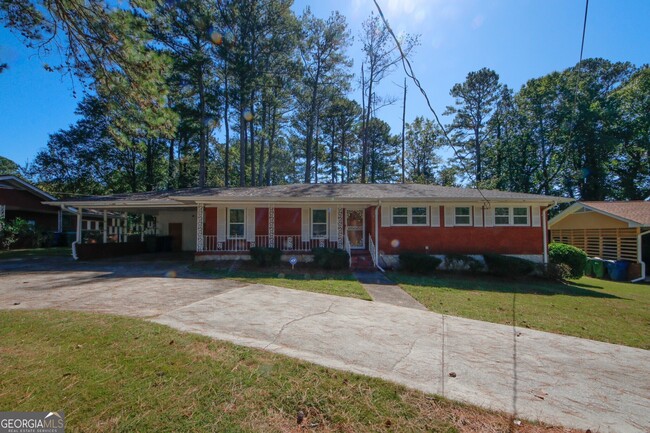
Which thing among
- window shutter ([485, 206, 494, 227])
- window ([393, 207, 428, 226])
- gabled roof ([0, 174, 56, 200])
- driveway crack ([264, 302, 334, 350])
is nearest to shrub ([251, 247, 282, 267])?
window ([393, 207, 428, 226])

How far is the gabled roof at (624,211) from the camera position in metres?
13.8

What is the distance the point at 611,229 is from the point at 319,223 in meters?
14.9

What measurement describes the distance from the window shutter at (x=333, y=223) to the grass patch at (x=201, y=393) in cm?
1074

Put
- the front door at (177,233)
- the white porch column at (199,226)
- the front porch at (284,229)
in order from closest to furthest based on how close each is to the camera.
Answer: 1. the white porch column at (199,226)
2. the front porch at (284,229)
3. the front door at (177,233)

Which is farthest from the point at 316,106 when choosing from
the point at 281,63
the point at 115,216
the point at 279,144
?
the point at 115,216

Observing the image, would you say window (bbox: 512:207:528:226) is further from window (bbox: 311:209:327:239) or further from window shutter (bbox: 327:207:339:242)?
window (bbox: 311:209:327:239)

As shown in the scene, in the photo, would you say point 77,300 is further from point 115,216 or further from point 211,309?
point 115,216

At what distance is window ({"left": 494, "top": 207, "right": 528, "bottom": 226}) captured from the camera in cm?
1327

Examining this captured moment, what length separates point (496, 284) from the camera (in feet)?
34.1

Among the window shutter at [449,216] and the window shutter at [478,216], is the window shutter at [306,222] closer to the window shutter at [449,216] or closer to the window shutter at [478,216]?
the window shutter at [449,216]

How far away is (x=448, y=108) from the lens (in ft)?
104

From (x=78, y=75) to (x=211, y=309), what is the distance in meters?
5.13

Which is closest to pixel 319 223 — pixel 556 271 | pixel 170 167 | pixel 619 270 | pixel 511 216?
pixel 511 216

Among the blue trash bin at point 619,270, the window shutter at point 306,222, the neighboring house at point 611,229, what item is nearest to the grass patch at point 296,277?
the window shutter at point 306,222
